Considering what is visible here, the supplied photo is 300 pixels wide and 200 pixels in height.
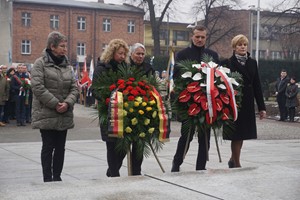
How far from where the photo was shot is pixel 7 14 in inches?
901

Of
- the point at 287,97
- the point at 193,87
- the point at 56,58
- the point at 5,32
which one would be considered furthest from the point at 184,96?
the point at 5,32

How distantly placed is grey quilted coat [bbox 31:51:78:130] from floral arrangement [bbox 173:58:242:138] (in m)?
1.39

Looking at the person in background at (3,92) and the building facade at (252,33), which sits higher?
the building facade at (252,33)

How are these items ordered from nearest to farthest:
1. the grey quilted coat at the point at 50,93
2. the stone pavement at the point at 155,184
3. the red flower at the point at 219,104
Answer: the stone pavement at the point at 155,184
the grey quilted coat at the point at 50,93
the red flower at the point at 219,104

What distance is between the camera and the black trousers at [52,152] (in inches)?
283

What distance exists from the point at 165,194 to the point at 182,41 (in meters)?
75.5

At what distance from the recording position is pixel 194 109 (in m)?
7.62

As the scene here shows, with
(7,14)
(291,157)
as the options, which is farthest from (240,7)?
(291,157)

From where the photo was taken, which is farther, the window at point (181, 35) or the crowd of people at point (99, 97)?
the window at point (181, 35)

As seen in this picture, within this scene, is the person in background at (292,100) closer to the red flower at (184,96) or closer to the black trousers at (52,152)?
the red flower at (184,96)

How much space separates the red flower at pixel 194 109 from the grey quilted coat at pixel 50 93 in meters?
1.45

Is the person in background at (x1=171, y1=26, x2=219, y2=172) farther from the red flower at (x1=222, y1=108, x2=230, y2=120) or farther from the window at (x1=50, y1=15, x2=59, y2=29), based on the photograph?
the window at (x1=50, y1=15, x2=59, y2=29)

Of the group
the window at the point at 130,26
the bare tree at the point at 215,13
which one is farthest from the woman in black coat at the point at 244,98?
the window at the point at 130,26

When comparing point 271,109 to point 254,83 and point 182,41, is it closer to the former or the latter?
point 254,83
